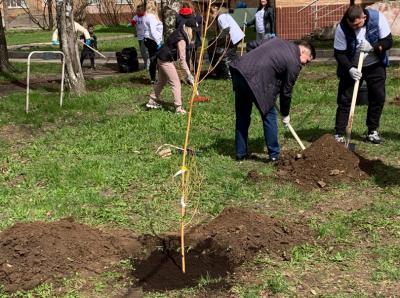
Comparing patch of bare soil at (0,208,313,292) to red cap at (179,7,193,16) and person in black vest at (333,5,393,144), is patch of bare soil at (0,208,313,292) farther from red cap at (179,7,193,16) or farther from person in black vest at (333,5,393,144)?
red cap at (179,7,193,16)

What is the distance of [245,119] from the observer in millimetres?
6395

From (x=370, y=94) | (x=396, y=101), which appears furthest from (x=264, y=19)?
(x=370, y=94)

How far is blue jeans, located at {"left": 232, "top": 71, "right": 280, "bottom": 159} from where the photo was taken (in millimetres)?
6047

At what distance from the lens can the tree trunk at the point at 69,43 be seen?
10203mm

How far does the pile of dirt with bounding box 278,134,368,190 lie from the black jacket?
1.99 ft

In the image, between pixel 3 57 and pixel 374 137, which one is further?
pixel 3 57

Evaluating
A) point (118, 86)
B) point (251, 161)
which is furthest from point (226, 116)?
point (118, 86)

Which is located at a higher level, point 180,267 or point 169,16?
point 169,16

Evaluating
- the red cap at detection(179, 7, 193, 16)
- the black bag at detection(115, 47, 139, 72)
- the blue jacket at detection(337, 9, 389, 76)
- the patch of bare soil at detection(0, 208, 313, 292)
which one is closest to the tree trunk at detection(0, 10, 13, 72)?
the black bag at detection(115, 47, 139, 72)

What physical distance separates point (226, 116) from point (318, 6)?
599 inches

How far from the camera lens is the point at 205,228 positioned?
183 inches

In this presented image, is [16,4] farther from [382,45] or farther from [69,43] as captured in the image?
[382,45]

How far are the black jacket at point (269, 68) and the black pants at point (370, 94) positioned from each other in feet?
3.91

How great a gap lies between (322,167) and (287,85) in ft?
2.92
